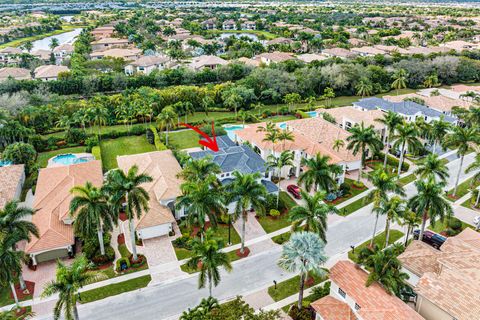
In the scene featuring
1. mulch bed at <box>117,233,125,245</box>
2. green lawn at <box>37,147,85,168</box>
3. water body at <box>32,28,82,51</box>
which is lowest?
mulch bed at <box>117,233,125,245</box>

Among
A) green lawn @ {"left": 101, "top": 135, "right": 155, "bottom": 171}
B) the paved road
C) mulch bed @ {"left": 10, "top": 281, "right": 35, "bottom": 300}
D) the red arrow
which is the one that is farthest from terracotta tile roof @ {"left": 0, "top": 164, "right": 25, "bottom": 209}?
the red arrow

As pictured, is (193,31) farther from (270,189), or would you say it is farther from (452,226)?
(452,226)

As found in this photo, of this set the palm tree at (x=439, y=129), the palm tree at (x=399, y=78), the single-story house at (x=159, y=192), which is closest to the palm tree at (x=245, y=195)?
the single-story house at (x=159, y=192)

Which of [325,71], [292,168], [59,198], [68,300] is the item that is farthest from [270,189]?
[325,71]

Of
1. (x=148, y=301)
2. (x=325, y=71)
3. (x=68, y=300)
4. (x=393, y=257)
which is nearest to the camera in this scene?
(x=68, y=300)

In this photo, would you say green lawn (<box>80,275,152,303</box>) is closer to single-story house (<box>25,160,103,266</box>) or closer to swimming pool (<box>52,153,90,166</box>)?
single-story house (<box>25,160,103,266</box>)

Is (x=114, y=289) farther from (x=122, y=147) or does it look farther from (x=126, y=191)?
(x=122, y=147)

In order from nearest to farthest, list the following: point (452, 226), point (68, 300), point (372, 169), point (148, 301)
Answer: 1. point (68, 300)
2. point (148, 301)
3. point (452, 226)
4. point (372, 169)
